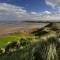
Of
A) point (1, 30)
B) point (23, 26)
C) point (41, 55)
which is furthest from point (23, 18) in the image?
point (41, 55)

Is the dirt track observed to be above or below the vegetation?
above

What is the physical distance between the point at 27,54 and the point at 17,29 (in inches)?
19.7

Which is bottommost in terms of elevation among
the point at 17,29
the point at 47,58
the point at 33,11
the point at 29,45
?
the point at 47,58

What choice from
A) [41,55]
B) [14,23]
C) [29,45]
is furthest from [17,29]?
[41,55]

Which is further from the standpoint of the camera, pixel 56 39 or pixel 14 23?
pixel 56 39

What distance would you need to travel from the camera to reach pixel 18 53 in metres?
3.98

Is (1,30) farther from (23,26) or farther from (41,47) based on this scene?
(41,47)

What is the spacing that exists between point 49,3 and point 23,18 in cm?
61

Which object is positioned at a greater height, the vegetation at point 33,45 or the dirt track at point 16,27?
the dirt track at point 16,27

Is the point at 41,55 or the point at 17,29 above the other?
the point at 17,29

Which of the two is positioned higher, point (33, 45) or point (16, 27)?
point (16, 27)

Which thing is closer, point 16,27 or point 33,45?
point 16,27

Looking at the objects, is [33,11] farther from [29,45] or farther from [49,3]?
[29,45]

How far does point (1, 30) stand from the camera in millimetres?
3883
